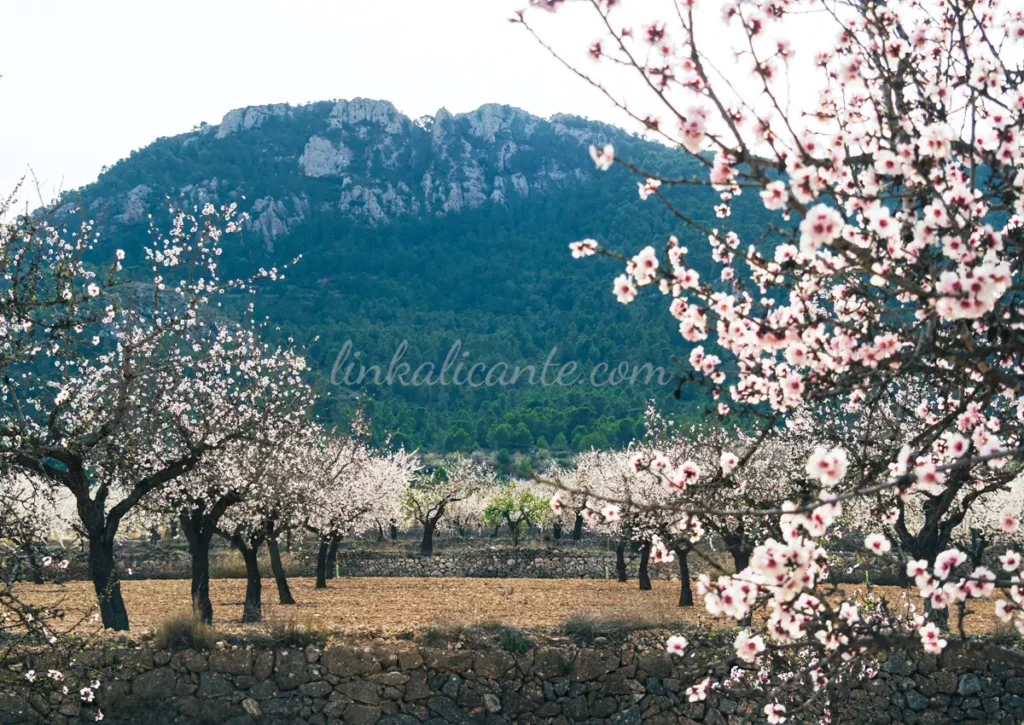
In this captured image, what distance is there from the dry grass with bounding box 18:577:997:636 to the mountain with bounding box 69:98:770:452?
98.7ft

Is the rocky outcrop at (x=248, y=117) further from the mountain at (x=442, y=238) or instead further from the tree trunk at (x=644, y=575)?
the tree trunk at (x=644, y=575)

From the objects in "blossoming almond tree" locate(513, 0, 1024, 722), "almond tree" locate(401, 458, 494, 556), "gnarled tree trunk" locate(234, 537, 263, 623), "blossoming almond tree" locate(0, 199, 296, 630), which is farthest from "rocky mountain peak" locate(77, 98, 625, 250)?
"blossoming almond tree" locate(513, 0, 1024, 722)

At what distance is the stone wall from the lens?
1101 centimetres

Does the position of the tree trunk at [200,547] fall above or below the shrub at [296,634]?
above

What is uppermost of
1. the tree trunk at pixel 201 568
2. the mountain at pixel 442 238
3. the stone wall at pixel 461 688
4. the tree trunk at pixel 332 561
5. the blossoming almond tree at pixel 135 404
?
the mountain at pixel 442 238

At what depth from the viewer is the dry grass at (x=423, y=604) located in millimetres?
12836

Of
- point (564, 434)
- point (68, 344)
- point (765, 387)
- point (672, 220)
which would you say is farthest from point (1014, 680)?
point (672, 220)

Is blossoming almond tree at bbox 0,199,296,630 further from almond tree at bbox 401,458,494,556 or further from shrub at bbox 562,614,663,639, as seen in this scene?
almond tree at bbox 401,458,494,556

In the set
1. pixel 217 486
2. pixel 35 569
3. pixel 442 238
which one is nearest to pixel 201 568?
pixel 217 486

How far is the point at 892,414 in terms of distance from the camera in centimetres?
1702

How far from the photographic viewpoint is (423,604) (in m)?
19.8

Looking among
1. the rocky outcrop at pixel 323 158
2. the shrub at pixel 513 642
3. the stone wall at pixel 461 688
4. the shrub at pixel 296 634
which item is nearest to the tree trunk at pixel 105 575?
the stone wall at pixel 461 688

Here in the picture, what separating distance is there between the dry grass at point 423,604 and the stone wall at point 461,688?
0.69 meters

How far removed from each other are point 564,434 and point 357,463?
40.4 meters
